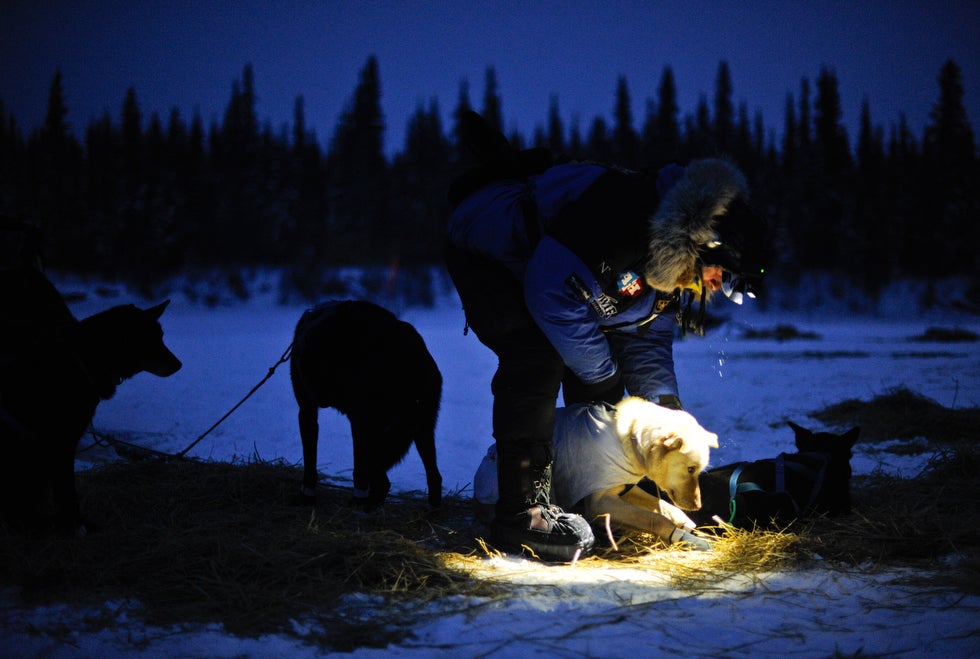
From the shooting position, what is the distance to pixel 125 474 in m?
4.13

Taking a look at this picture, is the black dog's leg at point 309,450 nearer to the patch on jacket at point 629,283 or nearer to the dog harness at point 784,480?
the patch on jacket at point 629,283

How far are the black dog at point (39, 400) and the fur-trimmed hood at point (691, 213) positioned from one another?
2.96 meters

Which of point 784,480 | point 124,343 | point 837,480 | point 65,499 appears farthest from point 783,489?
point 124,343

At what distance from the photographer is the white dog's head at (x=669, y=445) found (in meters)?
3.15

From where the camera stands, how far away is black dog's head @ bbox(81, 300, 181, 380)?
3446mm

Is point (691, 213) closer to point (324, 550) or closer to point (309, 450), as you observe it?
point (324, 550)

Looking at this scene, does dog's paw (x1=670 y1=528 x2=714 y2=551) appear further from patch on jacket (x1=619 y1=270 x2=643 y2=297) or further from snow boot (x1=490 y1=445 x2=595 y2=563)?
patch on jacket (x1=619 y1=270 x2=643 y2=297)

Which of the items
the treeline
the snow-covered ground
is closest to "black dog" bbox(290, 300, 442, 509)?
the snow-covered ground

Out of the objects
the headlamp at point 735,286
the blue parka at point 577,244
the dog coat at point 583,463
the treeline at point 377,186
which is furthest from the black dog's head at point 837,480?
the treeline at point 377,186

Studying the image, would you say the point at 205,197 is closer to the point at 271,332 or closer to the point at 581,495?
the point at 271,332

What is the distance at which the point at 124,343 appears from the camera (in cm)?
365

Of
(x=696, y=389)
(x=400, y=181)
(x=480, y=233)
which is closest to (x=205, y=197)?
(x=400, y=181)

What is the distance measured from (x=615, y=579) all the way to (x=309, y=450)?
2.11 metres

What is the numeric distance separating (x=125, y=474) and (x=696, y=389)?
22.0 ft
